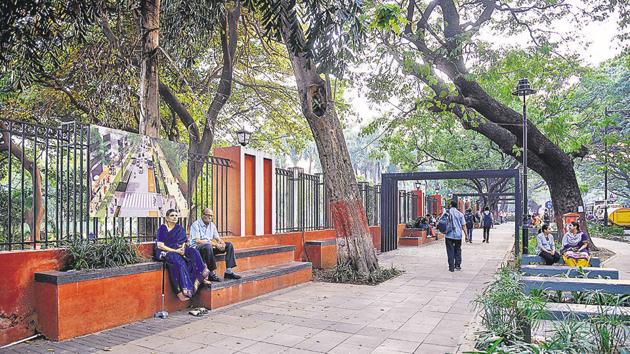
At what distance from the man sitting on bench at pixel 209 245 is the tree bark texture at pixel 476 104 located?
7.90 meters

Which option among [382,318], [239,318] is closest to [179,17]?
[239,318]

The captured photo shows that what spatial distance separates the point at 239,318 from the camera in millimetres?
6930

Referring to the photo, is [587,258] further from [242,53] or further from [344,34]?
[242,53]

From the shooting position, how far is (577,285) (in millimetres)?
5754

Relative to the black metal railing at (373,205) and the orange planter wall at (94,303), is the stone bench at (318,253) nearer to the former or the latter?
the orange planter wall at (94,303)

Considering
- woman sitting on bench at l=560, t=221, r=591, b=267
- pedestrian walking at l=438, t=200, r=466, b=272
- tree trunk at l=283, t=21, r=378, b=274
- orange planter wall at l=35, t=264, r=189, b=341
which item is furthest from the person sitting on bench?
orange planter wall at l=35, t=264, r=189, b=341

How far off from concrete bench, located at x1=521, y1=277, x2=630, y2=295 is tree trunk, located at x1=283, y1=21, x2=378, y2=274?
193 inches

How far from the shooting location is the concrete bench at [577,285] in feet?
18.3

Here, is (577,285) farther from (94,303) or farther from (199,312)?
(94,303)

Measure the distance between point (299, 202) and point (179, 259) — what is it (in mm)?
5748

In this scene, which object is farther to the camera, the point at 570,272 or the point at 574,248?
the point at 574,248

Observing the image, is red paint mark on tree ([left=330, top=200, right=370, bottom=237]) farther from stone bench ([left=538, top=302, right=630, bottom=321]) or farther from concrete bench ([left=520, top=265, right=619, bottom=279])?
stone bench ([left=538, top=302, right=630, bottom=321])

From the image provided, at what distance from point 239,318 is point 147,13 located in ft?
19.3

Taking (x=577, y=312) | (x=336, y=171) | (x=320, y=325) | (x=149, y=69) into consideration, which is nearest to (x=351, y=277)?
(x=336, y=171)
